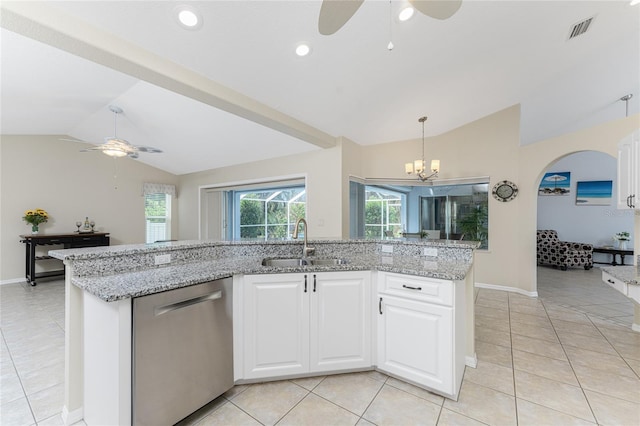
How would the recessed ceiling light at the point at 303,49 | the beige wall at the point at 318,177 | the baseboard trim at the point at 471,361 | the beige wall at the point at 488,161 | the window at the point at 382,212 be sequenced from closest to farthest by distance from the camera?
the baseboard trim at the point at 471,361 → the recessed ceiling light at the point at 303,49 → the beige wall at the point at 488,161 → the beige wall at the point at 318,177 → the window at the point at 382,212

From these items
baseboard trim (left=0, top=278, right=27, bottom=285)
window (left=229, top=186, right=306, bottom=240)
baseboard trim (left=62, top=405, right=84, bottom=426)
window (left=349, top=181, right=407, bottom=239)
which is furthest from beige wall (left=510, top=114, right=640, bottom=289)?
baseboard trim (left=0, top=278, right=27, bottom=285)

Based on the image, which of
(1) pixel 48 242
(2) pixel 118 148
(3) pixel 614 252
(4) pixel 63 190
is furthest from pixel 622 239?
(4) pixel 63 190

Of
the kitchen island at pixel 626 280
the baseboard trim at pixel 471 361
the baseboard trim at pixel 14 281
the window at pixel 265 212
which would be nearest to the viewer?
the kitchen island at pixel 626 280

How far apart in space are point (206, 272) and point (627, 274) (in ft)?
10.9

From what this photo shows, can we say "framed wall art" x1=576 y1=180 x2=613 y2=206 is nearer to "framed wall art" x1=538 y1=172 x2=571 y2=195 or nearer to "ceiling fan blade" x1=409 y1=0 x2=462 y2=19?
"framed wall art" x1=538 y1=172 x2=571 y2=195

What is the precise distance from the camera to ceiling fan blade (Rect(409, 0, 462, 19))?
1.41m

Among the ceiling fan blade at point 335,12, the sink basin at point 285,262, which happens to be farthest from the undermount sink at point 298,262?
the ceiling fan blade at point 335,12

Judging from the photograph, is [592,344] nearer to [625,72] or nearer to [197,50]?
[625,72]

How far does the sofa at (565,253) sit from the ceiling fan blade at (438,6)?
264 inches

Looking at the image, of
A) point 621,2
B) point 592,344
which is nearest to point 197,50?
point 621,2

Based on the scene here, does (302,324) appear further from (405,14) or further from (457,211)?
(457,211)

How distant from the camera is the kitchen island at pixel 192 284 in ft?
4.34

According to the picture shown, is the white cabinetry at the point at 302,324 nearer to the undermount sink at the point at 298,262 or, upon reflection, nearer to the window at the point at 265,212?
the undermount sink at the point at 298,262

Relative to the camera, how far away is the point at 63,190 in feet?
18.0
